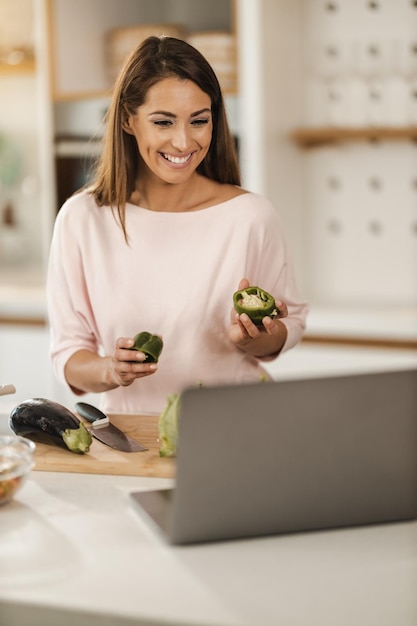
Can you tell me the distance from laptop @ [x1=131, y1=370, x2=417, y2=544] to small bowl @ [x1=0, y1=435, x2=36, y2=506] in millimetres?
210

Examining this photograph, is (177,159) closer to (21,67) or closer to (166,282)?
(166,282)

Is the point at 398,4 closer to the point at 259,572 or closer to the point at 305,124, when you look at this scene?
the point at 305,124

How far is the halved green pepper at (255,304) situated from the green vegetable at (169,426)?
319 millimetres

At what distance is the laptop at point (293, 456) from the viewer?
118cm

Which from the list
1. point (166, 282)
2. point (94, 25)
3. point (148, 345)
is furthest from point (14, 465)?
point (94, 25)

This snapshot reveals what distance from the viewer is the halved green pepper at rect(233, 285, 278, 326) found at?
1757 mm

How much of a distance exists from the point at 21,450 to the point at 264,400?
410 millimetres

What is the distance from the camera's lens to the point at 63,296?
79.4 inches

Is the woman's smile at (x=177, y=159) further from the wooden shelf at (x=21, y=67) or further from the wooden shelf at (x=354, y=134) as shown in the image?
the wooden shelf at (x=21, y=67)

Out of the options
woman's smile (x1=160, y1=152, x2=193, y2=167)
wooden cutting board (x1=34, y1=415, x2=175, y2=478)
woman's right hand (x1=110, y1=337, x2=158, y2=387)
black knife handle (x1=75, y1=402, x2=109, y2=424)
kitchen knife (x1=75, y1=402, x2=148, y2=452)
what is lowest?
wooden cutting board (x1=34, y1=415, x2=175, y2=478)

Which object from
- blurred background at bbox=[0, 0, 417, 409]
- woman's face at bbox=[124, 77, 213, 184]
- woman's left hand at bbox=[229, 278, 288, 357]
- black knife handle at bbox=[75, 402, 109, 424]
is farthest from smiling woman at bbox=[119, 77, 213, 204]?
blurred background at bbox=[0, 0, 417, 409]

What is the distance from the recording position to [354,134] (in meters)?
3.51

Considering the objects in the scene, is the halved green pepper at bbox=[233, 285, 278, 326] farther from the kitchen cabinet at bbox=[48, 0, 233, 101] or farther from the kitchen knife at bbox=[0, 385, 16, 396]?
the kitchen cabinet at bbox=[48, 0, 233, 101]

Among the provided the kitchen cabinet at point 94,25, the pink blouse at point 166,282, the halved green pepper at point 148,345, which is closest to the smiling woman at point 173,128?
the pink blouse at point 166,282
